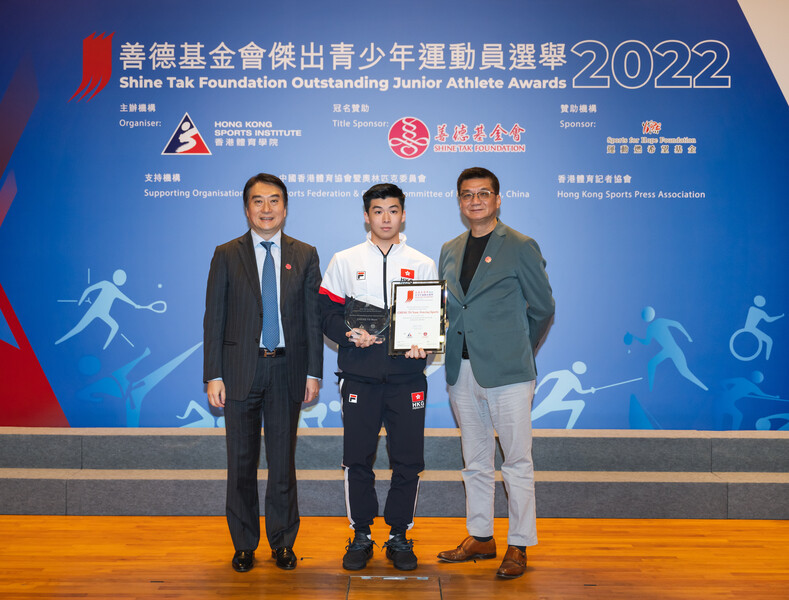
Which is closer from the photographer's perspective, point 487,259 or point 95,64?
point 487,259

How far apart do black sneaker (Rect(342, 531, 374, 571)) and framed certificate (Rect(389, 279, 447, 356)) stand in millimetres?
859

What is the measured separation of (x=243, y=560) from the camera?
269 cm

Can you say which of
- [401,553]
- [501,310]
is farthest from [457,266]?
[401,553]

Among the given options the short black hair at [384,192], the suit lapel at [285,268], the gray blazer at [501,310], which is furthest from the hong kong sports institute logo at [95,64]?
the gray blazer at [501,310]

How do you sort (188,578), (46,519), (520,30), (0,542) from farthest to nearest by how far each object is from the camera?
(520,30), (46,519), (0,542), (188,578)

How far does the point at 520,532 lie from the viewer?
270 centimetres

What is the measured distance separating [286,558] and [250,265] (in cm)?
128

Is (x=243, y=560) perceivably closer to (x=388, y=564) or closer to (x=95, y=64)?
(x=388, y=564)

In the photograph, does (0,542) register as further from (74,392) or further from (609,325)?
(609,325)

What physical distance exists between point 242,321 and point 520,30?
2.77 metres

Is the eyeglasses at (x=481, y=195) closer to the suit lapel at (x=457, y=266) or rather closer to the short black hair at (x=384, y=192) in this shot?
the suit lapel at (x=457, y=266)

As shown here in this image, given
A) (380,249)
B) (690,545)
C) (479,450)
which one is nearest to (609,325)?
(690,545)

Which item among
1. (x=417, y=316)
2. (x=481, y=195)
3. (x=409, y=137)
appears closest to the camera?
(x=417, y=316)

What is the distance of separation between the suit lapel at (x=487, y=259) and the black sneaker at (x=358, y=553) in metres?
1.17
